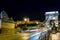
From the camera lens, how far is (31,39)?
388cm

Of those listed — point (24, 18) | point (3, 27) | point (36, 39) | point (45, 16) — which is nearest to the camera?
point (36, 39)

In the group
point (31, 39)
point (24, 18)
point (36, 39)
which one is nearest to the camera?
point (31, 39)

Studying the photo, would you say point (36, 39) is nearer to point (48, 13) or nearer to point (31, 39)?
point (31, 39)

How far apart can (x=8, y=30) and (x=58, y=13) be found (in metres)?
31.5

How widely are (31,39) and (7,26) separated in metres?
14.6

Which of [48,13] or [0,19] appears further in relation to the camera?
[48,13]

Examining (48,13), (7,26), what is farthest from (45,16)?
(7,26)

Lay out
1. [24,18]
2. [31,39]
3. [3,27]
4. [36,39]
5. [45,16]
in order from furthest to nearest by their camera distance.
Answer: [45,16] → [24,18] → [3,27] → [36,39] → [31,39]

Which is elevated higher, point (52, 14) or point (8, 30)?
point (52, 14)

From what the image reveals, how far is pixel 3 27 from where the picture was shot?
17109 mm

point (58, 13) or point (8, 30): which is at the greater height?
point (58, 13)

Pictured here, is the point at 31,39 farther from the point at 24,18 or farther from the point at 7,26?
the point at 24,18

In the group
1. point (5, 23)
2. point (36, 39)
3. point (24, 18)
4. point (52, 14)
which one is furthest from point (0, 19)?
point (52, 14)

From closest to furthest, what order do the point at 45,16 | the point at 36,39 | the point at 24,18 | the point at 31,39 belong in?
the point at 31,39
the point at 36,39
the point at 24,18
the point at 45,16
